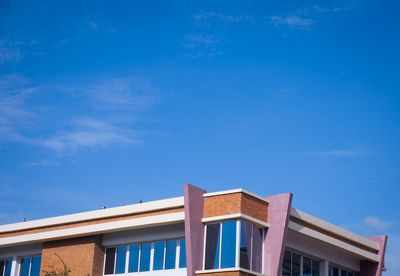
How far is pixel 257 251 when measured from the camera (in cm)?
3272

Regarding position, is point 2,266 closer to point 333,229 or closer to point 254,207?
point 254,207

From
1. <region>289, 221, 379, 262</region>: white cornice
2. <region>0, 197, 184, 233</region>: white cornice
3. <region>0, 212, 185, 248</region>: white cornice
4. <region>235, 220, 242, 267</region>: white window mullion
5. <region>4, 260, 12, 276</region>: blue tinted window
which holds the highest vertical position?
<region>0, 197, 184, 233</region>: white cornice

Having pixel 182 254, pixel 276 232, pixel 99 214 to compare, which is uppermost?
pixel 99 214

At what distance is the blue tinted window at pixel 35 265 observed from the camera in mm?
39844

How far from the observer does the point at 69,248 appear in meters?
37.7

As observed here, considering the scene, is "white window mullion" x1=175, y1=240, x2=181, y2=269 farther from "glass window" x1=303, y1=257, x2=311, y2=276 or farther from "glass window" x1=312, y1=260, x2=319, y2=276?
"glass window" x1=312, y1=260, x2=319, y2=276

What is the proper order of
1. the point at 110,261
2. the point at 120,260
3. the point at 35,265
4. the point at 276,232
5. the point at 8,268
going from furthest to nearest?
the point at 8,268 → the point at 35,265 → the point at 110,261 → the point at 120,260 → the point at 276,232

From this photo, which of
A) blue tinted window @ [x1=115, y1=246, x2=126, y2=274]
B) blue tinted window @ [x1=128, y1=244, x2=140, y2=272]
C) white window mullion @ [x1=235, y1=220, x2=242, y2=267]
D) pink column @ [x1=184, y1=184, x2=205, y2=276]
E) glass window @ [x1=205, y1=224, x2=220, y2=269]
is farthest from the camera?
blue tinted window @ [x1=115, y1=246, x2=126, y2=274]

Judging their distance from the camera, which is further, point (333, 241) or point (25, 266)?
point (25, 266)

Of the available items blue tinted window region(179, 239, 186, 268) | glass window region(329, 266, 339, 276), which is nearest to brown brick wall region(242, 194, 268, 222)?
blue tinted window region(179, 239, 186, 268)

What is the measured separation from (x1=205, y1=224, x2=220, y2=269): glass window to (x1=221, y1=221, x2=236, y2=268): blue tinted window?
317mm

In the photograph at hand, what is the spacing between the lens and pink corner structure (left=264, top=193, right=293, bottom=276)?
107ft

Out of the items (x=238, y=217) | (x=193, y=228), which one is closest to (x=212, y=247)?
(x=193, y=228)

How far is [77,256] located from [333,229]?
13081mm
